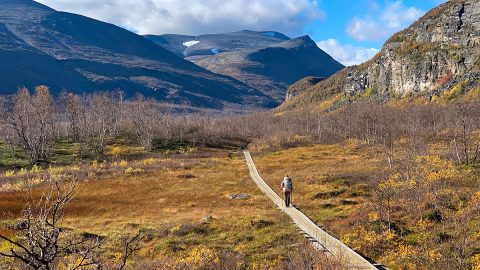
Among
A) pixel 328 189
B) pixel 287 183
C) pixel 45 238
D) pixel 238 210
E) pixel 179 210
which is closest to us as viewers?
pixel 45 238

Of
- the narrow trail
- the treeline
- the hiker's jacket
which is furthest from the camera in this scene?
the treeline

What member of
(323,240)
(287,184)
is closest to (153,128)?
(287,184)

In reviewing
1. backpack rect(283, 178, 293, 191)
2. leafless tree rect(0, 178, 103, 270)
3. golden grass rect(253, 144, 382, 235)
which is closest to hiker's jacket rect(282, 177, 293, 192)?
backpack rect(283, 178, 293, 191)

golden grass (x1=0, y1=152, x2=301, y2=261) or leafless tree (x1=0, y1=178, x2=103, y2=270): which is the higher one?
leafless tree (x1=0, y1=178, x2=103, y2=270)

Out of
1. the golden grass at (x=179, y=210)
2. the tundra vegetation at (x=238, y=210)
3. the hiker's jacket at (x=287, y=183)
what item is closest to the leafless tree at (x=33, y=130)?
the tundra vegetation at (x=238, y=210)

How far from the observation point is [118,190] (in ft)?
195

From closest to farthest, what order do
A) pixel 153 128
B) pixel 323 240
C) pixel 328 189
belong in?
1. pixel 323 240
2. pixel 328 189
3. pixel 153 128

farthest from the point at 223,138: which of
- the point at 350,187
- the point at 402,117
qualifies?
the point at 350,187

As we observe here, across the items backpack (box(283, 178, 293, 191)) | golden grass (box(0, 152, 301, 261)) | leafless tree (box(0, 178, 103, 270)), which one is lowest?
golden grass (box(0, 152, 301, 261))

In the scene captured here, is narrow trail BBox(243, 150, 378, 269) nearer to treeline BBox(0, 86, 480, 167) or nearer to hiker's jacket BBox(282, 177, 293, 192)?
hiker's jacket BBox(282, 177, 293, 192)

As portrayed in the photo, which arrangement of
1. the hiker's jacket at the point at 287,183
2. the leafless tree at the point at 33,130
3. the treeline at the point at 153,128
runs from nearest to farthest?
the hiker's jacket at the point at 287,183 < the leafless tree at the point at 33,130 < the treeline at the point at 153,128

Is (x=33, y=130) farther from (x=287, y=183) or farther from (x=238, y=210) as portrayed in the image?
(x=287, y=183)

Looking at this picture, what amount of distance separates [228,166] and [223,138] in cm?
7358

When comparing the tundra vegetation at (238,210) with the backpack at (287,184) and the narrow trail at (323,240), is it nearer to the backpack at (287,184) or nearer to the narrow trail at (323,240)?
the narrow trail at (323,240)
